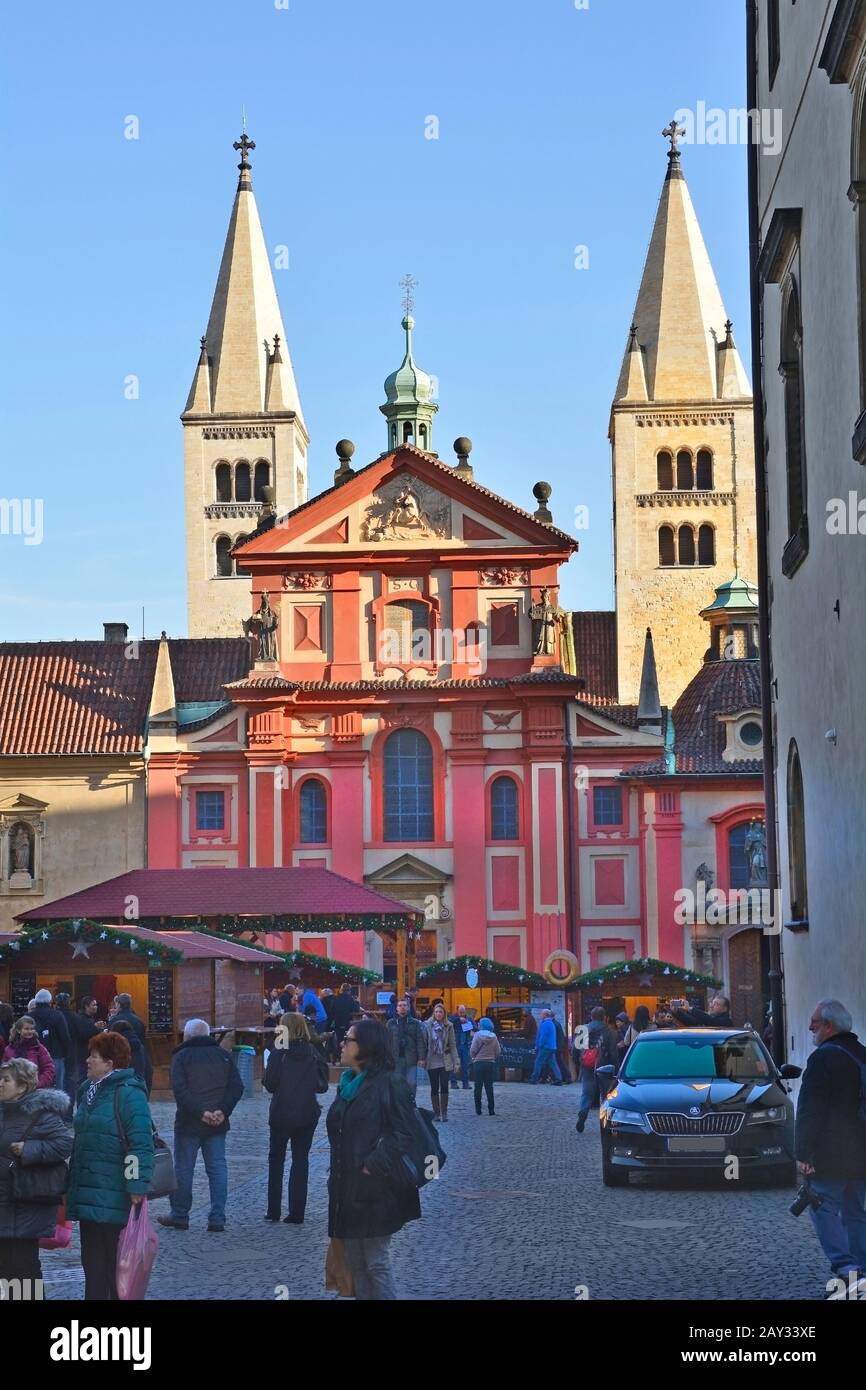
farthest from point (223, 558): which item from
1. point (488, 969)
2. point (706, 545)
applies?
point (488, 969)

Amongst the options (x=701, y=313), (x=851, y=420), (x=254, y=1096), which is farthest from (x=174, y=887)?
(x=701, y=313)

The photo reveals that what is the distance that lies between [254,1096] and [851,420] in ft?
67.5

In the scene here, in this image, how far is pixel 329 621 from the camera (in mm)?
56188

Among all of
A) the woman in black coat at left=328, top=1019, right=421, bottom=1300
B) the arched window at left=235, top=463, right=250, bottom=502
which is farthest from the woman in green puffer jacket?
the arched window at left=235, top=463, right=250, bottom=502

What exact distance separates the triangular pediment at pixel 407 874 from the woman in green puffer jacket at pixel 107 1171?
4380 cm

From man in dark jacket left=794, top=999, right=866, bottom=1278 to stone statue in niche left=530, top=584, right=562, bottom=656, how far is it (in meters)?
43.6

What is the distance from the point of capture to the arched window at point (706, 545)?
2790 inches

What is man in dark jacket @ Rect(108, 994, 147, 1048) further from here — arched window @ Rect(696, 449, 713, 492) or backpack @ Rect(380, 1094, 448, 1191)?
arched window @ Rect(696, 449, 713, 492)

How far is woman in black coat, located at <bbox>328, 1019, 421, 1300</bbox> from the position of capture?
1035 cm

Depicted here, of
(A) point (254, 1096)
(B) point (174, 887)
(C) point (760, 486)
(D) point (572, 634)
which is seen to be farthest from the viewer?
(D) point (572, 634)

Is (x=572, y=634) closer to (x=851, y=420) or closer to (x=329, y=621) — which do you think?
(x=329, y=621)

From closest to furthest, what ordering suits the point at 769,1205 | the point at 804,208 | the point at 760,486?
the point at 769,1205, the point at 804,208, the point at 760,486

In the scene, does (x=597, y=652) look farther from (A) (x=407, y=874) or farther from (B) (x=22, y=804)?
(B) (x=22, y=804)

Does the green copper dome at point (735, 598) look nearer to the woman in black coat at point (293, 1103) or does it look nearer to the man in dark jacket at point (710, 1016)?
the man in dark jacket at point (710, 1016)
